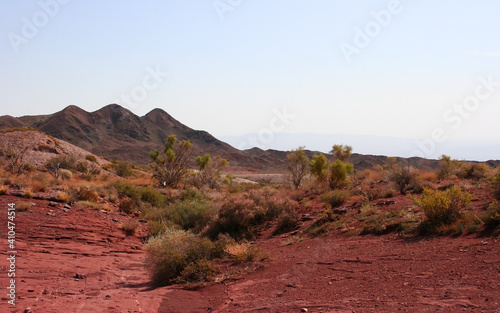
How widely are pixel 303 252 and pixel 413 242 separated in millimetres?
3201

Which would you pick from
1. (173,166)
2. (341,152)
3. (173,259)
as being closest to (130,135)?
(173,166)

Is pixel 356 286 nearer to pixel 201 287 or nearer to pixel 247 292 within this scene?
pixel 247 292

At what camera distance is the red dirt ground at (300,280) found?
7163mm

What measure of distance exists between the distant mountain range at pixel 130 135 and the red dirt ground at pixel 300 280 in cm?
7403

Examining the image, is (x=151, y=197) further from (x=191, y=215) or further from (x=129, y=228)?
(x=129, y=228)

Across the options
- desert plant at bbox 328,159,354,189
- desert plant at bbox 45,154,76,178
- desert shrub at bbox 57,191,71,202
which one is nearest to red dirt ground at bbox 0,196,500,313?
desert shrub at bbox 57,191,71,202

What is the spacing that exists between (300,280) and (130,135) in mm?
A: 103777

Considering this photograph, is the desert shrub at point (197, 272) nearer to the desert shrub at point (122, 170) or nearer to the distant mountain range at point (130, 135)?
the desert shrub at point (122, 170)

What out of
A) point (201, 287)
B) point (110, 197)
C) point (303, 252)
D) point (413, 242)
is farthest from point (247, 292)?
point (110, 197)

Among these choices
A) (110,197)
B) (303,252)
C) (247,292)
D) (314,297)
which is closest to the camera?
(314,297)

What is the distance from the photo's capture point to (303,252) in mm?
12211

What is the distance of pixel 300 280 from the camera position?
30.6 ft

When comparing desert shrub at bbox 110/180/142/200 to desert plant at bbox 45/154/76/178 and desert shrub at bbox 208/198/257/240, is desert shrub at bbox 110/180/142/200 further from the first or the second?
desert plant at bbox 45/154/76/178

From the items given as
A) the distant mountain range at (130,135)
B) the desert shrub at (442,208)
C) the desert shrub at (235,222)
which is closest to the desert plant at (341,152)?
the desert shrub at (235,222)
